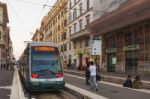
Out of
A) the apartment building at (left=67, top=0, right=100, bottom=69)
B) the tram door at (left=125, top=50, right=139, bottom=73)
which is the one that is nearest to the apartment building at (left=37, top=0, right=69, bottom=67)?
the apartment building at (left=67, top=0, right=100, bottom=69)

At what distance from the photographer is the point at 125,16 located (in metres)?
37.8

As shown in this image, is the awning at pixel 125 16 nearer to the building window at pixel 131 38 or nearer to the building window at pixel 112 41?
the building window at pixel 112 41

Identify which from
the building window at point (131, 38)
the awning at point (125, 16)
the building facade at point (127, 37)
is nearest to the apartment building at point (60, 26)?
the building facade at point (127, 37)

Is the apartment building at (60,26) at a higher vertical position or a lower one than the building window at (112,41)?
higher

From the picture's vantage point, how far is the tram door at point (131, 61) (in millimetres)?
40022

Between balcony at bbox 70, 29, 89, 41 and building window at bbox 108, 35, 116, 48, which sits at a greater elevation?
balcony at bbox 70, 29, 89, 41

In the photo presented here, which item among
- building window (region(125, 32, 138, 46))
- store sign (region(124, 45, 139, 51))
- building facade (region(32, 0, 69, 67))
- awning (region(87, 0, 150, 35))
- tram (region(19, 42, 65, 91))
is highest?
building facade (region(32, 0, 69, 67))

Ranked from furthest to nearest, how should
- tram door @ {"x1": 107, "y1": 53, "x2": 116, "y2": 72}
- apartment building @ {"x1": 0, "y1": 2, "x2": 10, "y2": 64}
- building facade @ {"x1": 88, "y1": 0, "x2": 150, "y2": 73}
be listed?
apartment building @ {"x1": 0, "y1": 2, "x2": 10, "y2": 64} < tram door @ {"x1": 107, "y1": 53, "x2": 116, "y2": 72} < building facade @ {"x1": 88, "y1": 0, "x2": 150, "y2": 73}

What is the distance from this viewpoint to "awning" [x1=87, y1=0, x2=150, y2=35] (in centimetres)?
3353

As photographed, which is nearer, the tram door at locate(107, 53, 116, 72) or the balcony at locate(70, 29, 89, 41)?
the tram door at locate(107, 53, 116, 72)

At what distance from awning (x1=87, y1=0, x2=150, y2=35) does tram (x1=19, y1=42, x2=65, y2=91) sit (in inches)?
548

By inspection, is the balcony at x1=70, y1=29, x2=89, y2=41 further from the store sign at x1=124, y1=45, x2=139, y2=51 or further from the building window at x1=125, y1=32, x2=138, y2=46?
the store sign at x1=124, y1=45, x2=139, y2=51

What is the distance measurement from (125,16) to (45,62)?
18632mm

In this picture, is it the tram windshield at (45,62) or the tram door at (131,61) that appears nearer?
the tram windshield at (45,62)
